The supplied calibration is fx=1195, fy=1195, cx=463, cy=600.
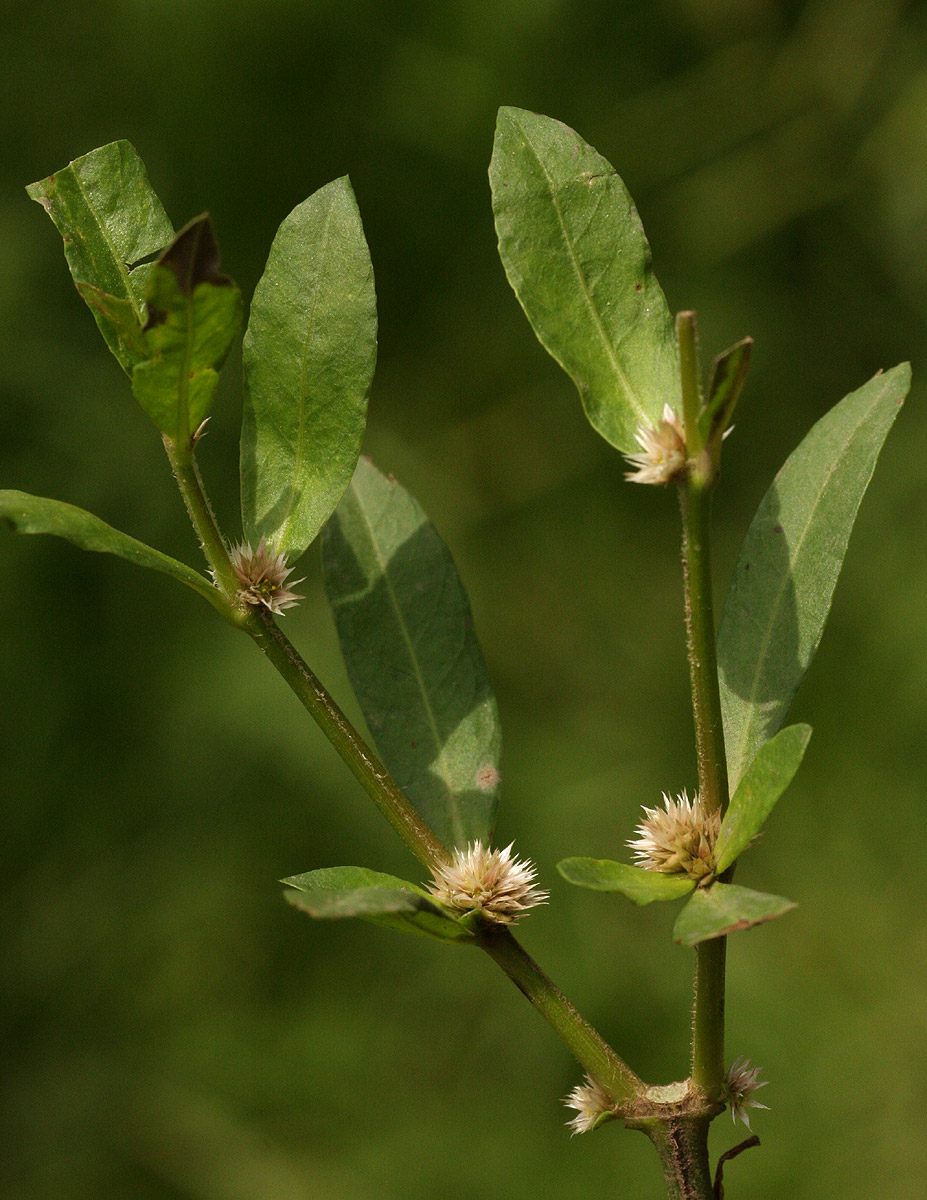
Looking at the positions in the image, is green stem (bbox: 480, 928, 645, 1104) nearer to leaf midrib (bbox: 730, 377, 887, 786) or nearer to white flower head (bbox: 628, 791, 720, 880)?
white flower head (bbox: 628, 791, 720, 880)

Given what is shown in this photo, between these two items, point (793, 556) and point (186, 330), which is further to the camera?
point (793, 556)

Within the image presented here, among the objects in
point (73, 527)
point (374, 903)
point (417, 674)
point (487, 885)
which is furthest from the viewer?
point (417, 674)

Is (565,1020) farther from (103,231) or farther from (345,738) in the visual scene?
(103,231)

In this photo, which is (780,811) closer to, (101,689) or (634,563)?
(634,563)

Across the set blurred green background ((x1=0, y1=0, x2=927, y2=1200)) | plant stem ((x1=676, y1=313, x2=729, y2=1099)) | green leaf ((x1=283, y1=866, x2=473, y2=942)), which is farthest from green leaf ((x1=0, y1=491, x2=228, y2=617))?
blurred green background ((x1=0, y1=0, x2=927, y2=1200))

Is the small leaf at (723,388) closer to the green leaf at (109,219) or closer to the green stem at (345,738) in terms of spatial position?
the green stem at (345,738)

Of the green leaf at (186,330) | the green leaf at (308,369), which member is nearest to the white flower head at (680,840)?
the green leaf at (308,369)

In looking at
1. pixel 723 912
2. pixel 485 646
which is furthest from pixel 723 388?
pixel 485 646
